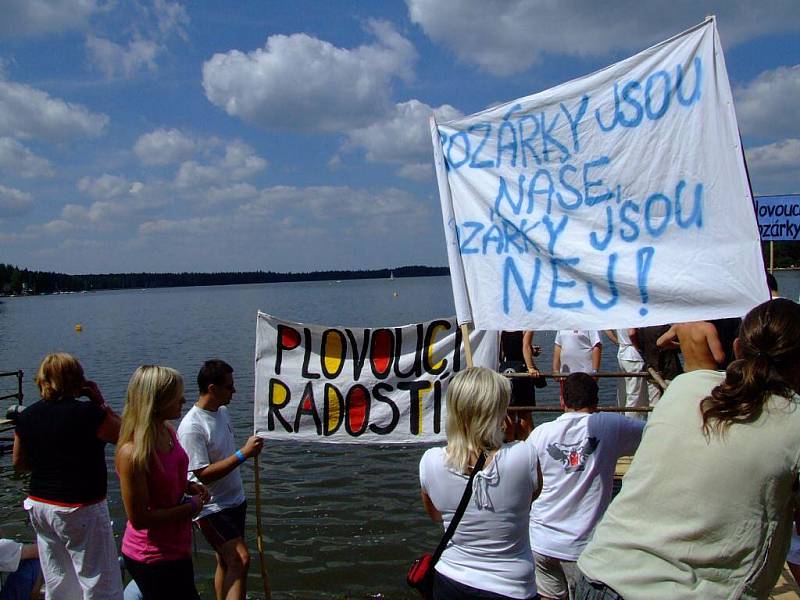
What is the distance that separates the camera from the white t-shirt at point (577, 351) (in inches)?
339

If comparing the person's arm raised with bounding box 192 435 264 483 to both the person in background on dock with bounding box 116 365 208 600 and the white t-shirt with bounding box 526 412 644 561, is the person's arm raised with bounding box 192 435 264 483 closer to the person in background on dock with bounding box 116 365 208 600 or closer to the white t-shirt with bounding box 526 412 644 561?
the person in background on dock with bounding box 116 365 208 600

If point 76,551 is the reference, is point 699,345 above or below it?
above

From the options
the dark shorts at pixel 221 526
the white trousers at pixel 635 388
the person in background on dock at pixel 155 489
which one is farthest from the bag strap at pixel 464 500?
the white trousers at pixel 635 388

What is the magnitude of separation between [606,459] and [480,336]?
6.43 ft

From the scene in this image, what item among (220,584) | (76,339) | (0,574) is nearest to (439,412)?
(220,584)

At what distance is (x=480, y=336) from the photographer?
5.88 metres

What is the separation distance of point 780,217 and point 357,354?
8.23 m

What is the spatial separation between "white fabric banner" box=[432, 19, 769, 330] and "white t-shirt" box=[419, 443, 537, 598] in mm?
1615

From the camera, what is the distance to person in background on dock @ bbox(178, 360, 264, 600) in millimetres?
4920

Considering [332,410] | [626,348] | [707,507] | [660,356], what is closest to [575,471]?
[707,507]

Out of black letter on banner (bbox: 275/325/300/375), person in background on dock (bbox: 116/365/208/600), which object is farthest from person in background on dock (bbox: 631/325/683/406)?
person in background on dock (bbox: 116/365/208/600)

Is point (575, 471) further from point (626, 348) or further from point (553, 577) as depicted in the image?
point (626, 348)

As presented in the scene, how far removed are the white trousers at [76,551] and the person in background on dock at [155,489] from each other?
31 centimetres

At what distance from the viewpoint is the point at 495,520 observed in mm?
3072
